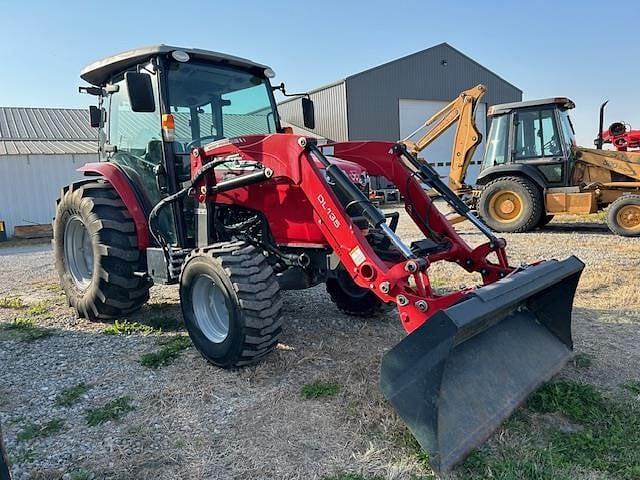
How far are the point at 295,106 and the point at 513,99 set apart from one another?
11357 millimetres

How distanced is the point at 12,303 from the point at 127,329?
224 centimetres

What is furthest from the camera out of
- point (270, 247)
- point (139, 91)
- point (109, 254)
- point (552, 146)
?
point (552, 146)

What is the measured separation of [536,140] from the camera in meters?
10.2

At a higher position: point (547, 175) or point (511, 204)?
point (547, 175)

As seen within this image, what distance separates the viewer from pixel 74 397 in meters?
3.46

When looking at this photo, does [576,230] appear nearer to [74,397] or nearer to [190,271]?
[190,271]

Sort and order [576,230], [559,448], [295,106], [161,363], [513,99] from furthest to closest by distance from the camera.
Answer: [513,99]
[295,106]
[576,230]
[161,363]
[559,448]

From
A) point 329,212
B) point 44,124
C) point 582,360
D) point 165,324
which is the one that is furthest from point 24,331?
point 44,124

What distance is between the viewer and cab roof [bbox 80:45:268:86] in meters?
4.30

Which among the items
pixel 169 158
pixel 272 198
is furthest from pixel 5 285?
pixel 272 198

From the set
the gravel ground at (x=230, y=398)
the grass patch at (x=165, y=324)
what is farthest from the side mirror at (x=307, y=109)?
the grass patch at (x=165, y=324)

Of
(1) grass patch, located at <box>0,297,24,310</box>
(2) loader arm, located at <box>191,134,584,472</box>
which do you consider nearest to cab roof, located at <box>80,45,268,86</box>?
(2) loader arm, located at <box>191,134,584,472</box>

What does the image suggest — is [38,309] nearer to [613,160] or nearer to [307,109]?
[307,109]

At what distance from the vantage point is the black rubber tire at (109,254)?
4.65m
